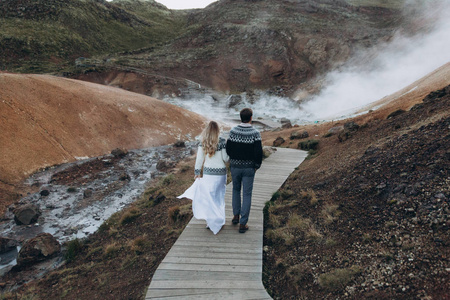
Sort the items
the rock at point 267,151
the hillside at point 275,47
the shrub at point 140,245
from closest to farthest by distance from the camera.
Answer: the shrub at point 140,245 → the rock at point 267,151 → the hillside at point 275,47

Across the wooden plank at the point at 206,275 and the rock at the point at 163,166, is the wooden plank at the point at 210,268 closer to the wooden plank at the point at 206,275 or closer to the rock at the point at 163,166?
the wooden plank at the point at 206,275

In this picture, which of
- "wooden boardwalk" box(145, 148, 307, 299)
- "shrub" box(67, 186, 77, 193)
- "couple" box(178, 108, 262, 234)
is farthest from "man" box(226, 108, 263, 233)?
"shrub" box(67, 186, 77, 193)

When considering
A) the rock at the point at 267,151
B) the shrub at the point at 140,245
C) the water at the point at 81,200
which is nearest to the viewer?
the shrub at the point at 140,245

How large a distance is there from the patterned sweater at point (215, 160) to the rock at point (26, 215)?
7.07 m

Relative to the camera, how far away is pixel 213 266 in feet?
12.3

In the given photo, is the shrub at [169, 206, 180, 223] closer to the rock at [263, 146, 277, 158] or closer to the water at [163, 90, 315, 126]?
the rock at [263, 146, 277, 158]

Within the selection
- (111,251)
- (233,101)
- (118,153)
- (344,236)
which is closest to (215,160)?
(344,236)

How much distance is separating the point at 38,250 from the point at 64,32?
2139 inches

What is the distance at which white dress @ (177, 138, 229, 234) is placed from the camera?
425 centimetres

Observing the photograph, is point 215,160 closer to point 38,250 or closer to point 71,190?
point 38,250

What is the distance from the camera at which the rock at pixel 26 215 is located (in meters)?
8.41

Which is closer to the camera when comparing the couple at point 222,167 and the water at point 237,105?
the couple at point 222,167

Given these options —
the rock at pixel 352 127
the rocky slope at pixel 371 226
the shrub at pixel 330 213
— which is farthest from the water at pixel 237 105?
the shrub at pixel 330 213

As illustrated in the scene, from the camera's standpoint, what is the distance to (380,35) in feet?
140
